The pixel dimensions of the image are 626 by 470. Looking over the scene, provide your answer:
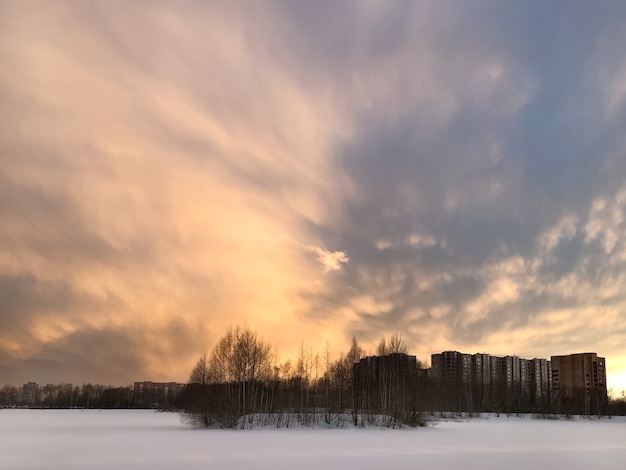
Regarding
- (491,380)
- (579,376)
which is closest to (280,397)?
(491,380)

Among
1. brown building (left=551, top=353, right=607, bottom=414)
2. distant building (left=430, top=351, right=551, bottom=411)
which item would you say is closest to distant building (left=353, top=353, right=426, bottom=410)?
distant building (left=430, top=351, right=551, bottom=411)

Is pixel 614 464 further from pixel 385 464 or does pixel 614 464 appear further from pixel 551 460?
pixel 385 464

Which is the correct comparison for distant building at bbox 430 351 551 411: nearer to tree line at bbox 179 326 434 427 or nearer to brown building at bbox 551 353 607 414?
brown building at bbox 551 353 607 414

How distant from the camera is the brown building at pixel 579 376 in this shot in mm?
96750

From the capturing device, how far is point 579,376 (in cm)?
10838

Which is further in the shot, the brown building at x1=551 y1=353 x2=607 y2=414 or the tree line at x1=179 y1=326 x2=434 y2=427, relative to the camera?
the brown building at x1=551 y1=353 x2=607 y2=414

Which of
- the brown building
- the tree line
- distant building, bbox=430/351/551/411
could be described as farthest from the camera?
the brown building

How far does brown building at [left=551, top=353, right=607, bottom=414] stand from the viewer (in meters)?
96.8

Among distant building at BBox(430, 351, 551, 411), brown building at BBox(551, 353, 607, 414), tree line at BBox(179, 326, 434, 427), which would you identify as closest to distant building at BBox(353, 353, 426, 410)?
tree line at BBox(179, 326, 434, 427)

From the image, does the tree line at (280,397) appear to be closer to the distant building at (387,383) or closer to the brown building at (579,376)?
the distant building at (387,383)

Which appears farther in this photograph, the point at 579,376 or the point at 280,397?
the point at 579,376

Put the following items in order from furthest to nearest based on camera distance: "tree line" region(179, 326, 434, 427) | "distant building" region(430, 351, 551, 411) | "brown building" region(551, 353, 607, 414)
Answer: "brown building" region(551, 353, 607, 414) < "distant building" region(430, 351, 551, 411) < "tree line" region(179, 326, 434, 427)

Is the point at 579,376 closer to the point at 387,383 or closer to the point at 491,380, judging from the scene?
the point at 491,380

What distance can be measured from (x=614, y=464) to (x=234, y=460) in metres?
12.0
